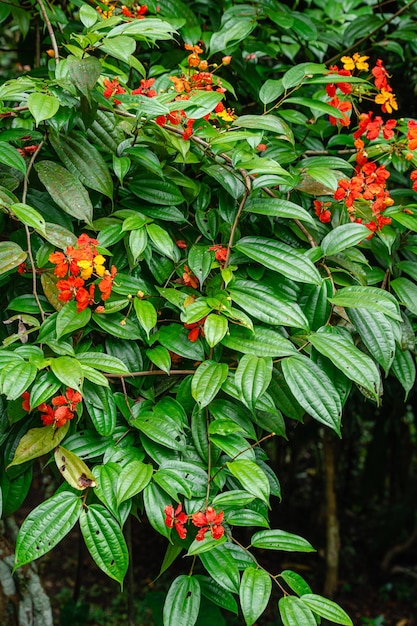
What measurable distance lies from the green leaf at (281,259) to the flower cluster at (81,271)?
24cm

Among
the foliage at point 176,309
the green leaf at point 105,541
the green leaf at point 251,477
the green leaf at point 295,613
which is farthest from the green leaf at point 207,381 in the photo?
the green leaf at point 295,613

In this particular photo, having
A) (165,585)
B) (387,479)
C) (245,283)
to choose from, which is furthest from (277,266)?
(387,479)

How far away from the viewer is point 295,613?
0.91 meters

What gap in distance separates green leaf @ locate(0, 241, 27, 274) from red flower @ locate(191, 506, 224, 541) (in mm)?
457

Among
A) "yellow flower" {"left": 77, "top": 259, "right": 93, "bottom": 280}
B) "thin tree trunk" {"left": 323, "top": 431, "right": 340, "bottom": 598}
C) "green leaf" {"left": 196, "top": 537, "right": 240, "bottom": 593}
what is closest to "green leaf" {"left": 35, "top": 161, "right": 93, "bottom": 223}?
"yellow flower" {"left": 77, "top": 259, "right": 93, "bottom": 280}

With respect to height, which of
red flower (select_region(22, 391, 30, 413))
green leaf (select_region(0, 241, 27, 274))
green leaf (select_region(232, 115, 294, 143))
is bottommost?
red flower (select_region(22, 391, 30, 413))

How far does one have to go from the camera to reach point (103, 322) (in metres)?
1.00

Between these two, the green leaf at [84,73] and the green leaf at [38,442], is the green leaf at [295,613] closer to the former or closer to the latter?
the green leaf at [38,442]

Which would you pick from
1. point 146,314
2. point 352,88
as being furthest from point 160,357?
point 352,88

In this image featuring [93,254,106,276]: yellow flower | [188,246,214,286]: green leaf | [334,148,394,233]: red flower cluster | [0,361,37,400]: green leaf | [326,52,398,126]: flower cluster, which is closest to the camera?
[0,361,37,400]: green leaf

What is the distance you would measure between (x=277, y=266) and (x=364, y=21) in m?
0.91

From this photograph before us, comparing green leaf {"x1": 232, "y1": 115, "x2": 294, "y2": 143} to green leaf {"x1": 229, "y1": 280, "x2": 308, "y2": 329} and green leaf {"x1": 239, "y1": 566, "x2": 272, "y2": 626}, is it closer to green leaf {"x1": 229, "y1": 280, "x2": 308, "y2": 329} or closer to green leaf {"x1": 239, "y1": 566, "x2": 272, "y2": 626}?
green leaf {"x1": 229, "y1": 280, "x2": 308, "y2": 329}

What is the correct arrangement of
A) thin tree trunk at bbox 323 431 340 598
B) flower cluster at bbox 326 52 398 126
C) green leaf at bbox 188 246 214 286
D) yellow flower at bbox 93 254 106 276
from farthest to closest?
1. thin tree trunk at bbox 323 431 340 598
2. flower cluster at bbox 326 52 398 126
3. green leaf at bbox 188 246 214 286
4. yellow flower at bbox 93 254 106 276

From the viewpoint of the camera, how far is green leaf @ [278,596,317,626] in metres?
0.90
